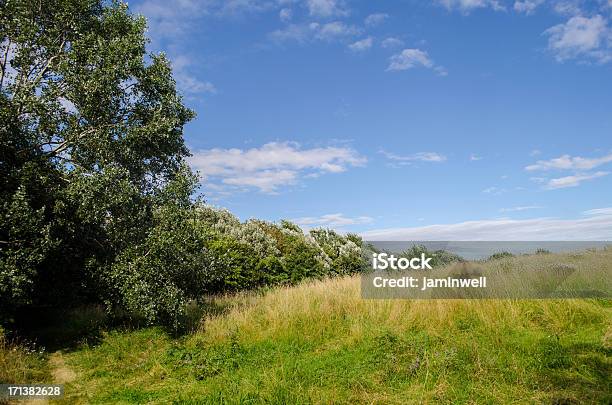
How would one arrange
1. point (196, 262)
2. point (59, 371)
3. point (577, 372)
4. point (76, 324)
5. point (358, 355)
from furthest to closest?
point (76, 324), point (196, 262), point (59, 371), point (358, 355), point (577, 372)

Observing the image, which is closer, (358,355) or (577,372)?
(577,372)

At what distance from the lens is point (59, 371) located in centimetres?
1019

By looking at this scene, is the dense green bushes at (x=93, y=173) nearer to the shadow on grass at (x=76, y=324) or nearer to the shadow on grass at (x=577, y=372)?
the shadow on grass at (x=76, y=324)

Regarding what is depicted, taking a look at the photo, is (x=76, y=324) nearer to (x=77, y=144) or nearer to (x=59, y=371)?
(x=59, y=371)

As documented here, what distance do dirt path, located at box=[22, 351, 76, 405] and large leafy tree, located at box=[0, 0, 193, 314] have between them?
171 cm

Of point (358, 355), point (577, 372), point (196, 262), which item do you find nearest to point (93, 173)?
point (196, 262)

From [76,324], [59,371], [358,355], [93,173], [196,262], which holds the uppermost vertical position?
[93,173]

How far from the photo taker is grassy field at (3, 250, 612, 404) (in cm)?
722

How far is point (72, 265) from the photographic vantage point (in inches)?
489

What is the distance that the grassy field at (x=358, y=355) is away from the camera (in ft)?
23.7

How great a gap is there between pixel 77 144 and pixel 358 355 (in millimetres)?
8993

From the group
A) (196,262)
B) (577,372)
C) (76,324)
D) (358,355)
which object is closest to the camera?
(577,372)

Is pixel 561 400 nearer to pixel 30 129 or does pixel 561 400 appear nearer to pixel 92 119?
pixel 92 119

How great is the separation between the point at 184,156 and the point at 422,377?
9.78 metres
